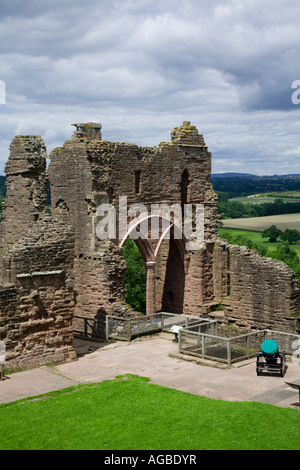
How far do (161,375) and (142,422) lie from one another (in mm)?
4009

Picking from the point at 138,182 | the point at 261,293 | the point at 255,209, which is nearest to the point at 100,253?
the point at 138,182

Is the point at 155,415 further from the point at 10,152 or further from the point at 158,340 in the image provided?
the point at 10,152

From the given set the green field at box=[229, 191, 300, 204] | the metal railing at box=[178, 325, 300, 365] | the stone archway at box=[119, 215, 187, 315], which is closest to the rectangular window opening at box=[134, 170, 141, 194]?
the stone archway at box=[119, 215, 187, 315]

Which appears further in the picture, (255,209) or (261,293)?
(255,209)

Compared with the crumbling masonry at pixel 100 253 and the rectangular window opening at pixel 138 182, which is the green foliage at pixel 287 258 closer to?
the crumbling masonry at pixel 100 253

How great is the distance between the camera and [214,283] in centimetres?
2608

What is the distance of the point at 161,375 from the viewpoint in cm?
1641

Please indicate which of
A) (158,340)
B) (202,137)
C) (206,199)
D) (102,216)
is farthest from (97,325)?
(202,137)

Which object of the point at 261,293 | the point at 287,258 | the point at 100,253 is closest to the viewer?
the point at 100,253

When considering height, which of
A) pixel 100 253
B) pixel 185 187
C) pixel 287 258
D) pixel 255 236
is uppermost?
pixel 185 187

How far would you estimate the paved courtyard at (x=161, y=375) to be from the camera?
14.8 metres

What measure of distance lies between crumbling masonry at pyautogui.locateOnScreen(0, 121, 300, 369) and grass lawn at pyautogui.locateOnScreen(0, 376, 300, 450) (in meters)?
3.06

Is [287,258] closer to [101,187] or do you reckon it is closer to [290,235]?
[290,235]

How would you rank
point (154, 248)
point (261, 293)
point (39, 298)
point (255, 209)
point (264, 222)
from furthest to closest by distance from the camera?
point (255, 209)
point (264, 222)
point (154, 248)
point (261, 293)
point (39, 298)
